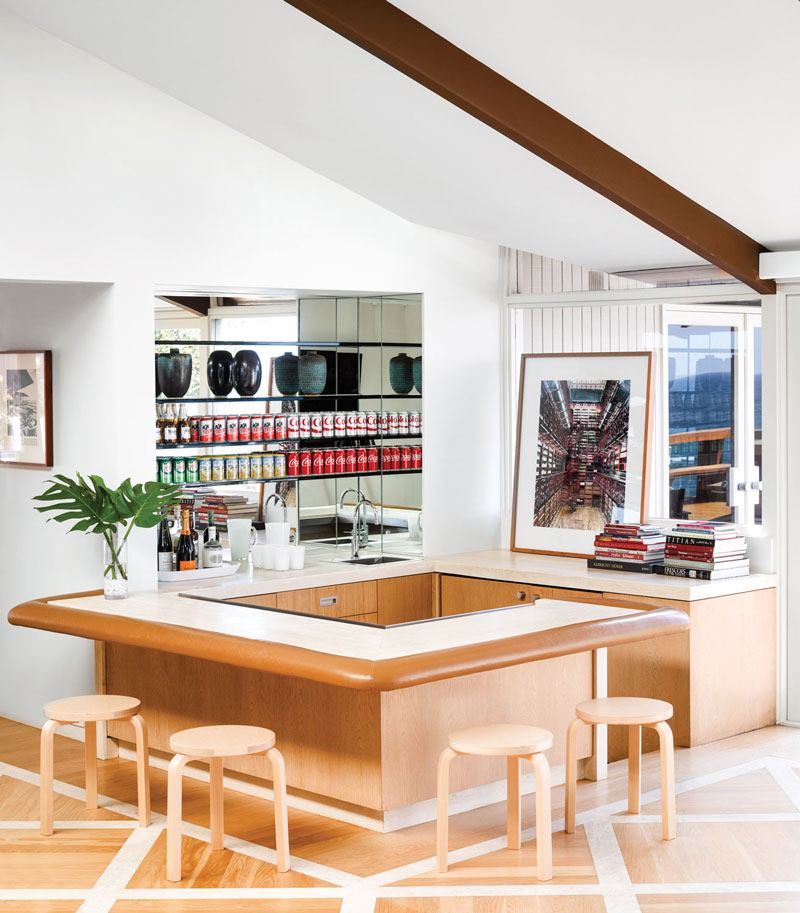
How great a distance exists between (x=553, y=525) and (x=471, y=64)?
9.97 feet

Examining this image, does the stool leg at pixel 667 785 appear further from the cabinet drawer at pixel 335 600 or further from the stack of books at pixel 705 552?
the cabinet drawer at pixel 335 600

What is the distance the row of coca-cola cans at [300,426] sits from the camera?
21.7ft

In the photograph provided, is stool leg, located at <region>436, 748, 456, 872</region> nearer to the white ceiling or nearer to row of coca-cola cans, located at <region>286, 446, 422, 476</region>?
the white ceiling

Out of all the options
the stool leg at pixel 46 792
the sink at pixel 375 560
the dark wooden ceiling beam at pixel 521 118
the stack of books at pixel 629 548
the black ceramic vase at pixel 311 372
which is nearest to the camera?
the dark wooden ceiling beam at pixel 521 118

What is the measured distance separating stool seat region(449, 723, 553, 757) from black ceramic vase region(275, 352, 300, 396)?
2.99 metres

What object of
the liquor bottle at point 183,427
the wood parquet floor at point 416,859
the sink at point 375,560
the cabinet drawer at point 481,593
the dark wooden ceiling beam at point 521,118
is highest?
the dark wooden ceiling beam at point 521,118

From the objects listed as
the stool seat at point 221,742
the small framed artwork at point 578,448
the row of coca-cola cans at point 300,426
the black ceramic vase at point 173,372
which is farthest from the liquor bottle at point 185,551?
the small framed artwork at point 578,448

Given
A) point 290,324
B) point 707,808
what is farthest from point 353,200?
point 707,808

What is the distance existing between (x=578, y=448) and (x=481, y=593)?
0.95 m

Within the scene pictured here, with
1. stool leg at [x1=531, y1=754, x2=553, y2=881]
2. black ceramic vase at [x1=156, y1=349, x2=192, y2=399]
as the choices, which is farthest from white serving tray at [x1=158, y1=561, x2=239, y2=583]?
stool leg at [x1=531, y1=754, x2=553, y2=881]

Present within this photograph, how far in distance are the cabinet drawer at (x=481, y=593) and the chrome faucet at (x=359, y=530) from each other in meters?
0.50

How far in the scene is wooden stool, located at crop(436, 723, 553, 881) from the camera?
435cm

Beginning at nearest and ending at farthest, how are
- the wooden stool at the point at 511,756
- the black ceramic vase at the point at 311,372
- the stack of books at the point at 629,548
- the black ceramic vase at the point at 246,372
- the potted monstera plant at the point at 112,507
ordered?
1. the wooden stool at the point at 511,756
2. the potted monstera plant at the point at 112,507
3. the stack of books at the point at 629,548
4. the black ceramic vase at the point at 246,372
5. the black ceramic vase at the point at 311,372

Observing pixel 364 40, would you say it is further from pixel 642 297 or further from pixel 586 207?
pixel 642 297
